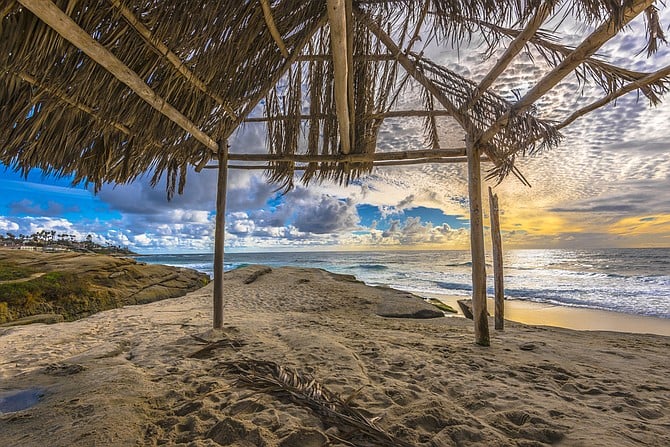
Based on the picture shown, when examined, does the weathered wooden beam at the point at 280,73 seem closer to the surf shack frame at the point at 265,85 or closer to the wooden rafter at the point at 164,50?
the surf shack frame at the point at 265,85

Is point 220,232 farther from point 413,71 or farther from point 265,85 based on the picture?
point 413,71

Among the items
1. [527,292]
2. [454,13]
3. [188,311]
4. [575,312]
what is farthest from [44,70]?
[527,292]

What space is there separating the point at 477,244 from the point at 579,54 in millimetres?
2072

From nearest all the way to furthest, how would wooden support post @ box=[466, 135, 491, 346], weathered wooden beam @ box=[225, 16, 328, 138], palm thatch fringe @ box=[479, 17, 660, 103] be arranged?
1. palm thatch fringe @ box=[479, 17, 660, 103]
2. weathered wooden beam @ box=[225, 16, 328, 138]
3. wooden support post @ box=[466, 135, 491, 346]

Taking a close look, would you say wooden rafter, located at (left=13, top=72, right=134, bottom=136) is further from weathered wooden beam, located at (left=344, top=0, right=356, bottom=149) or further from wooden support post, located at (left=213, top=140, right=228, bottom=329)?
weathered wooden beam, located at (left=344, top=0, right=356, bottom=149)

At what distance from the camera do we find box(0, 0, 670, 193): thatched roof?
1953 mm

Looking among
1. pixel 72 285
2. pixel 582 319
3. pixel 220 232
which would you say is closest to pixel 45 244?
pixel 72 285

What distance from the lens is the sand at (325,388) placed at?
5.67 ft

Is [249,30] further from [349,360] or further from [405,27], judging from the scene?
[349,360]

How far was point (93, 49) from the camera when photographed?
196 centimetres

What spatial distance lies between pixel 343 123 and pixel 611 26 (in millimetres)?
2296

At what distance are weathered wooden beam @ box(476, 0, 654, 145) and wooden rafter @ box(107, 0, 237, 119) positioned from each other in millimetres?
2711

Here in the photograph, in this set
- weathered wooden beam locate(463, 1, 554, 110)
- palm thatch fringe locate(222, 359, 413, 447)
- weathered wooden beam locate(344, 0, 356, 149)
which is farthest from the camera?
weathered wooden beam locate(344, 0, 356, 149)

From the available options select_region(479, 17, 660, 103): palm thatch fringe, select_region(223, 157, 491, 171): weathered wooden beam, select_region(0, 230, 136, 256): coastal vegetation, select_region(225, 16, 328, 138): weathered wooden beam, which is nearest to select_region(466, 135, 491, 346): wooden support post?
select_region(223, 157, 491, 171): weathered wooden beam
